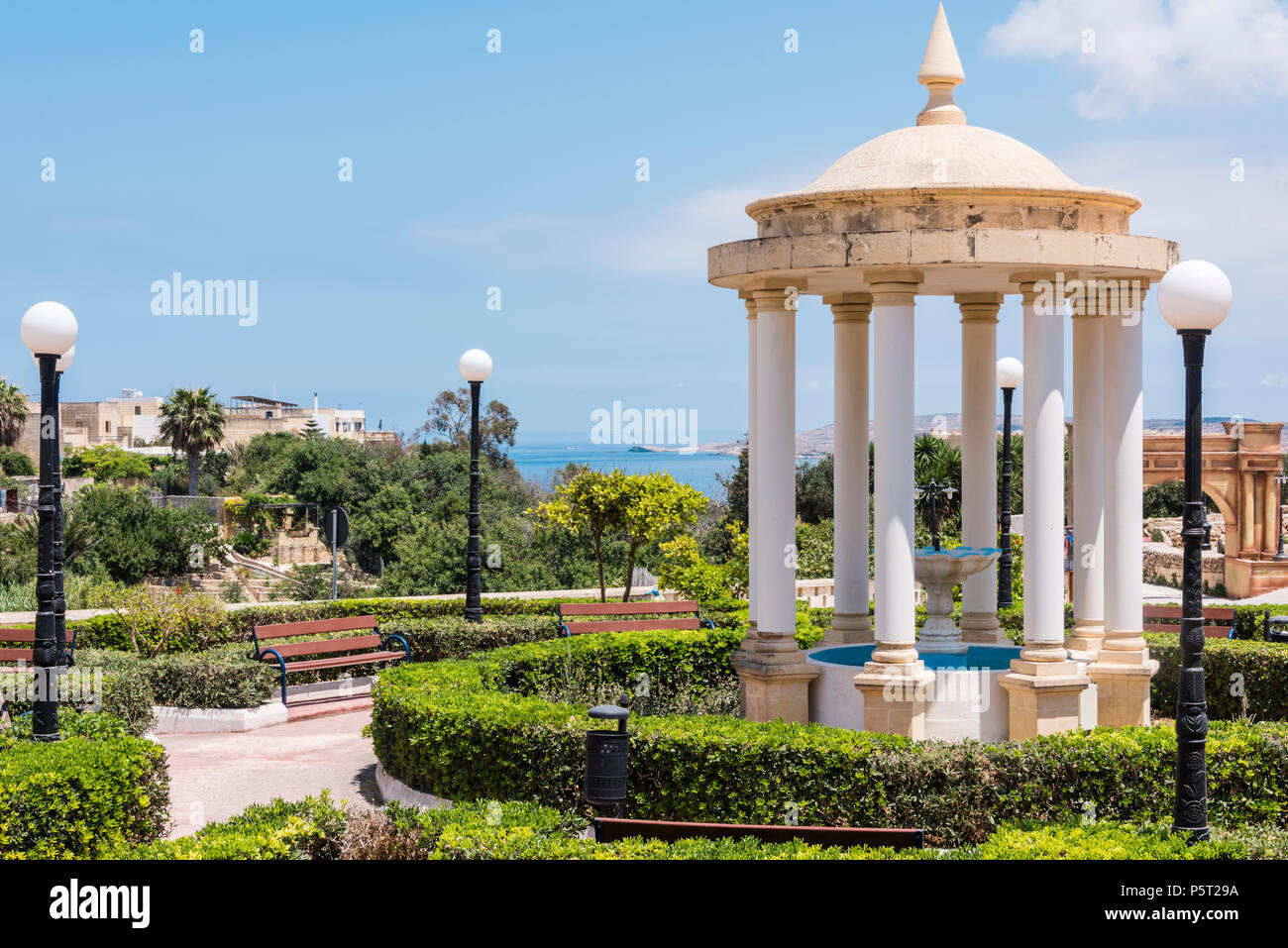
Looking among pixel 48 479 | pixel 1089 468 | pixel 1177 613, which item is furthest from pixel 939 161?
pixel 1177 613

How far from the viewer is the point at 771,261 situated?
497 inches

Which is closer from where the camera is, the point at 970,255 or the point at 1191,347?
the point at 1191,347

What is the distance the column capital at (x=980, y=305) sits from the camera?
51.3 feet

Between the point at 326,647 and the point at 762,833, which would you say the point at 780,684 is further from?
the point at 326,647

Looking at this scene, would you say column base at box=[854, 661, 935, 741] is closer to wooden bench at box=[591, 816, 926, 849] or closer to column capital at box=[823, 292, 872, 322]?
wooden bench at box=[591, 816, 926, 849]

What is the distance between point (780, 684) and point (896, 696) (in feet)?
4.57

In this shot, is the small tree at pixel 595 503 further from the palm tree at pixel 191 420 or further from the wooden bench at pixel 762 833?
the palm tree at pixel 191 420

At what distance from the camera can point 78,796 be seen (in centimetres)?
945

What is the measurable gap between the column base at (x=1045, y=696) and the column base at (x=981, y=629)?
3158 mm

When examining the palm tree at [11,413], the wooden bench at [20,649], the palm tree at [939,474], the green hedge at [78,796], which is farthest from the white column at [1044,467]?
the palm tree at [11,413]

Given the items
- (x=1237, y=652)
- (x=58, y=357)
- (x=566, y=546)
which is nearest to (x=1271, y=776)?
(x=1237, y=652)

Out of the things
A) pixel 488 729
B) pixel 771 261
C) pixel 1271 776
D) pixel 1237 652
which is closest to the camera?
pixel 1271 776

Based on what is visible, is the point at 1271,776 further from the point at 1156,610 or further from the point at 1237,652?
the point at 1156,610
